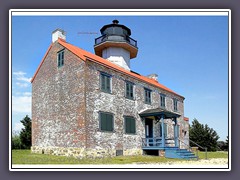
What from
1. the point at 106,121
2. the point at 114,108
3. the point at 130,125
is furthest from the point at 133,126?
the point at 106,121

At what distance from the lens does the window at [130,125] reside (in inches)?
622

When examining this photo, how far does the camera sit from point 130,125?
1614 cm

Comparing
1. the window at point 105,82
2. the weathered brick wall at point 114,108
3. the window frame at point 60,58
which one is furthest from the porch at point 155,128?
the window frame at point 60,58

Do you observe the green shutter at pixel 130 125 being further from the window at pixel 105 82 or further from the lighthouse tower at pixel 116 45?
the lighthouse tower at pixel 116 45

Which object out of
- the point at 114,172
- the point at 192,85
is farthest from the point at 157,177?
the point at 192,85

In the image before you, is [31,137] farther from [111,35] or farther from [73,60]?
[111,35]

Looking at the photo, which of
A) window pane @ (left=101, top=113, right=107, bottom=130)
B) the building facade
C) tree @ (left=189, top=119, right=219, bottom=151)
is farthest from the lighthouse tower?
tree @ (left=189, top=119, right=219, bottom=151)

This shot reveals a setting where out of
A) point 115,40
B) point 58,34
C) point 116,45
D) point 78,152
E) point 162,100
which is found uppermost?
point 115,40

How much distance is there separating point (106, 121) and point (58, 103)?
266 cm

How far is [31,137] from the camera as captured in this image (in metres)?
16.2

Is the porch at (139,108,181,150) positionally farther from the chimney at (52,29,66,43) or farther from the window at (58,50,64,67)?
the chimney at (52,29,66,43)

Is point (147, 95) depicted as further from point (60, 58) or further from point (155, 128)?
point (60, 58)

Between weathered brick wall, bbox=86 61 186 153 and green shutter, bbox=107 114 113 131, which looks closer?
weathered brick wall, bbox=86 61 186 153

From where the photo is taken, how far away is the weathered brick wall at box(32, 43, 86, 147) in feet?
44.2
